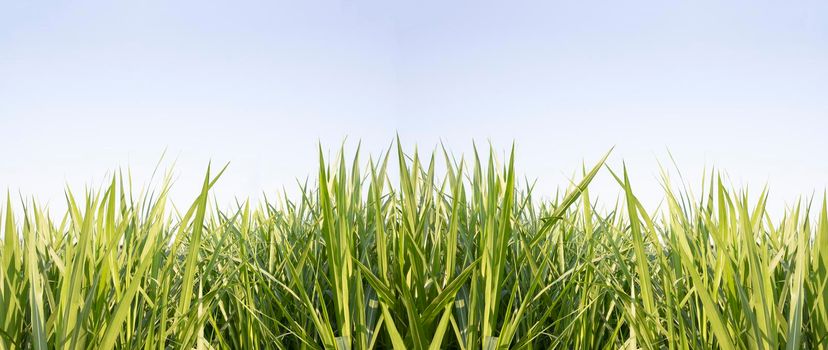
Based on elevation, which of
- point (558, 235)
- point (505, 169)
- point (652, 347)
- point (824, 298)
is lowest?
point (652, 347)

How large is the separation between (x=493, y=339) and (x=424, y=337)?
0.56ft

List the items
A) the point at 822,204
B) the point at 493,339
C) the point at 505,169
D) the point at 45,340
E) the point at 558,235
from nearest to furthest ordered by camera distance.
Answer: the point at 45,340 < the point at 493,339 < the point at 822,204 < the point at 505,169 < the point at 558,235

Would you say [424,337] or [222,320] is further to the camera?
[222,320]

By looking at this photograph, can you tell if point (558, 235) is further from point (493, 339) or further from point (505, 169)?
point (493, 339)

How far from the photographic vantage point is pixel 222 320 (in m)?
2.19

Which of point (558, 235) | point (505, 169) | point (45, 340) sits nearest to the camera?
point (45, 340)

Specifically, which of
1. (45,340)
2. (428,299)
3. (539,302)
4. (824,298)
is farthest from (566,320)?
(45,340)

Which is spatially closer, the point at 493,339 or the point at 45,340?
the point at 45,340

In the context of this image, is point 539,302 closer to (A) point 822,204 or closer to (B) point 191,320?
(A) point 822,204

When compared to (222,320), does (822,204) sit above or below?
above

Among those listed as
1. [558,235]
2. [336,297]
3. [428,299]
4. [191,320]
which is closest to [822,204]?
[558,235]

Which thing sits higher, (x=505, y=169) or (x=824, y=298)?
(x=505, y=169)

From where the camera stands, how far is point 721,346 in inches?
60.8

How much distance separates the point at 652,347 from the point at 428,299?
0.55 m
